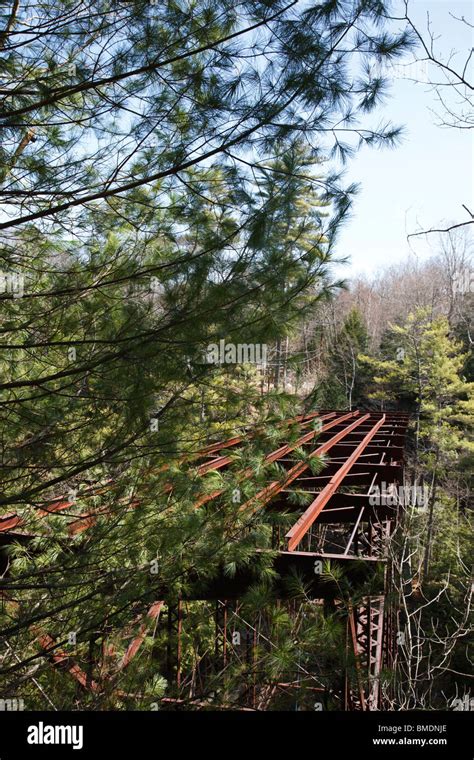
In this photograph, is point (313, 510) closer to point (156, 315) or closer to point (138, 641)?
point (138, 641)

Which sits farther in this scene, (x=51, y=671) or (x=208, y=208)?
(x=51, y=671)

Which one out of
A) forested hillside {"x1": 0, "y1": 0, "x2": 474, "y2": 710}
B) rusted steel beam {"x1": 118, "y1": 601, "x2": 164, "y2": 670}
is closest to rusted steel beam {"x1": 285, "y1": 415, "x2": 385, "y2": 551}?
forested hillside {"x1": 0, "y1": 0, "x2": 474, "y2": 710}

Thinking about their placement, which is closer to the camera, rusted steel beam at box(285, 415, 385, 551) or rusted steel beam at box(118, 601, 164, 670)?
rusted steel beam at box(118, 601, 164, 670)

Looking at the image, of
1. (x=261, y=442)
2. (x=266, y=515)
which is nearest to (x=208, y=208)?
(x=261, y=442)

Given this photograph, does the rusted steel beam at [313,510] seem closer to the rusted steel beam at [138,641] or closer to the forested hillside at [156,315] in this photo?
the forested hillside at [156,315]

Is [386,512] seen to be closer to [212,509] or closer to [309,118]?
[212,509]

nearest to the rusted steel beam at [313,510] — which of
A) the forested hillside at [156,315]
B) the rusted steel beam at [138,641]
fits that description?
the forested hillside at [156,315]

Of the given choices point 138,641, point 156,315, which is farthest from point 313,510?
point 156,315

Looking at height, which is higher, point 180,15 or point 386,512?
point 180,15

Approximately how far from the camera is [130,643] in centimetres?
367

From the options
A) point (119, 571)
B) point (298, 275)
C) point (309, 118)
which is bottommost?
point (119, 571)

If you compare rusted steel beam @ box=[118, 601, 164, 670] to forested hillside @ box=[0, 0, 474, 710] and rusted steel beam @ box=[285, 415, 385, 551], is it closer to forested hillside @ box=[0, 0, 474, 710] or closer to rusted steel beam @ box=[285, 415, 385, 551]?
forested hillside @ box=[0, 0, 474, 710]

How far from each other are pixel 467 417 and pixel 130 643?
19.4 meters
